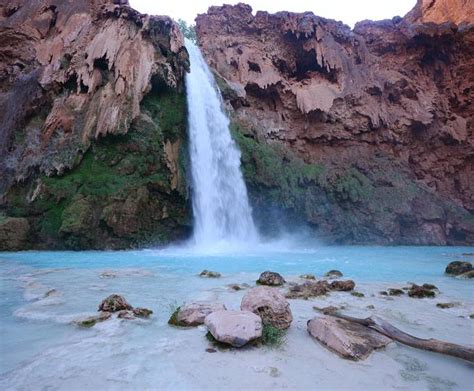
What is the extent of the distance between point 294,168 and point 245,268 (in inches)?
466

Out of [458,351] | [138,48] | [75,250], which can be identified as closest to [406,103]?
[138,48]

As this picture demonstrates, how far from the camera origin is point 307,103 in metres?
20.5

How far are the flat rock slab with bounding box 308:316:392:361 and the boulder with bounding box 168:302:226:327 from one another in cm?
100

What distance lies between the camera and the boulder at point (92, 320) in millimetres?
3615

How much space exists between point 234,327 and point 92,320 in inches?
62.4

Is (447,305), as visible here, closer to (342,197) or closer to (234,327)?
(234,327)

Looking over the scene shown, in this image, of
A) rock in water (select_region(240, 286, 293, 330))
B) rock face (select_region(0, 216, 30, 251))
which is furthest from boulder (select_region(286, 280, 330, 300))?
rock face (select_region(0, 216, 30, 251))

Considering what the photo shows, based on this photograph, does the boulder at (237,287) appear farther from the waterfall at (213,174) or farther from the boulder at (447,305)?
the waterfall at (213,174)

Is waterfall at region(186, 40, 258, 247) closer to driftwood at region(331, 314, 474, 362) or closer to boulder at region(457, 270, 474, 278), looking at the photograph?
boulder at region(457, 270, 474, 278)

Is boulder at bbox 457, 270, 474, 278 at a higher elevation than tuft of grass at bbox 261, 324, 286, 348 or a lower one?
higher

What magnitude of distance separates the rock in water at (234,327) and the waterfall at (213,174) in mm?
11730

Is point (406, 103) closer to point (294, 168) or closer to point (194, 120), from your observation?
point (294, 168)

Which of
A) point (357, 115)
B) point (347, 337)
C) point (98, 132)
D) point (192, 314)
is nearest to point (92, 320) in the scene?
point (192, 314)

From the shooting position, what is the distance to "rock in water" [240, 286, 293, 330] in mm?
3498
